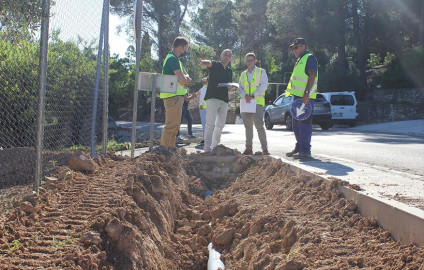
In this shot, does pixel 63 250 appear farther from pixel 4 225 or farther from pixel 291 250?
pixel 291 250

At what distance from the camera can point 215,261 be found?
4.55 m

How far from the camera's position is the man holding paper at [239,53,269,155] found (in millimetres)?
8742

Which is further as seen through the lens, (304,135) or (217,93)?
(217,93)

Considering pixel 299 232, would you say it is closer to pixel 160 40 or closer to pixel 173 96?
pixel 173 96

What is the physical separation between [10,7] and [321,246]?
9.42ft

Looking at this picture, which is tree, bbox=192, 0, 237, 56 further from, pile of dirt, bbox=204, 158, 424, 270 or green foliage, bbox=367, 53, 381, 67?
pile of dirt, bbox=204, 158, 424, 270

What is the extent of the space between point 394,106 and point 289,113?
8.47 meters

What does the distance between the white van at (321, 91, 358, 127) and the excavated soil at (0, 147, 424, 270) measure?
17.2 meters

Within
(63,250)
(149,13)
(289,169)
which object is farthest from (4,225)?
(149,13)

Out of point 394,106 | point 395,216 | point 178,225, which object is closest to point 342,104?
point 394,106

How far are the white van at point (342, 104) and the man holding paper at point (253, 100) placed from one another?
14.9 m

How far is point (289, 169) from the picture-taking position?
6.61 m

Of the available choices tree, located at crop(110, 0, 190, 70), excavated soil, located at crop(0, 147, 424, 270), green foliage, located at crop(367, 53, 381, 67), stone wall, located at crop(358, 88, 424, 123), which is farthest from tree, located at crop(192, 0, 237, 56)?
Result: excavated soil, located at crop(0, 147, 424, 270)

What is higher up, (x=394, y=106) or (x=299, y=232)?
(x=394, y=106)
